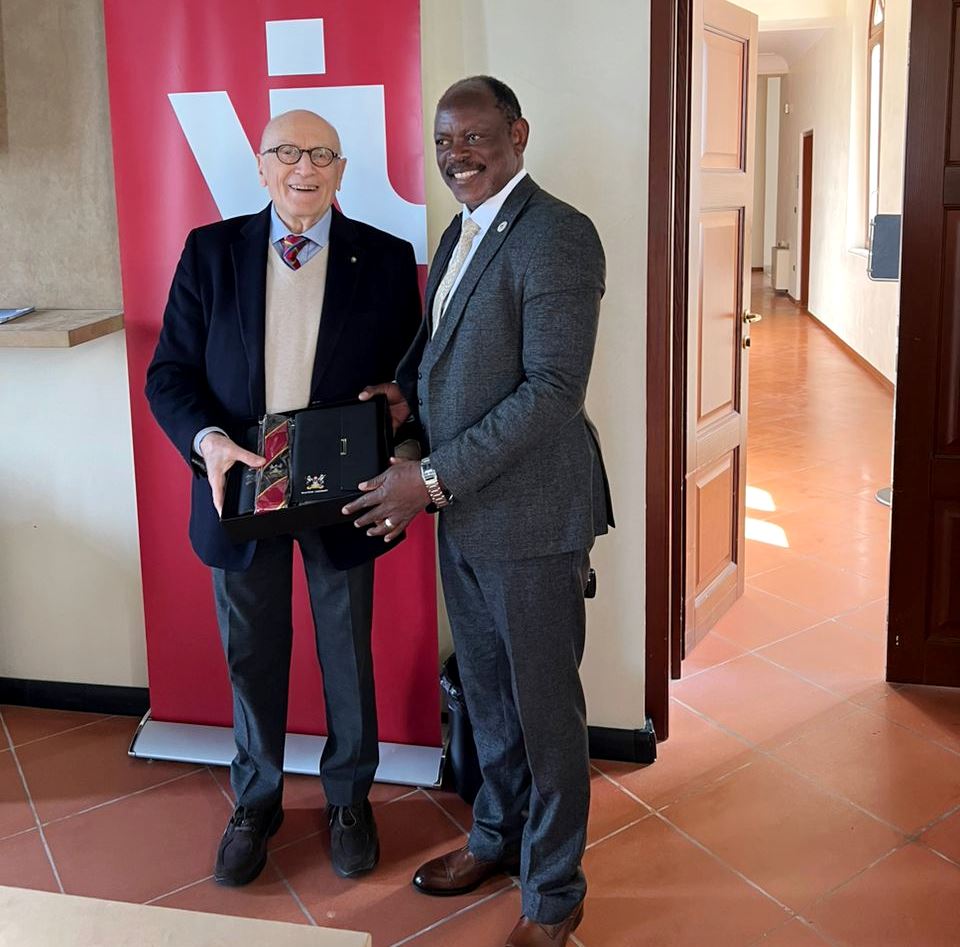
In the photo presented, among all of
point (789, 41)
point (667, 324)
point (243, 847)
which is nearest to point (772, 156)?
point (789, 41)

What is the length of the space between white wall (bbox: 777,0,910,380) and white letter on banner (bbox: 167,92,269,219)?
18.0 feet

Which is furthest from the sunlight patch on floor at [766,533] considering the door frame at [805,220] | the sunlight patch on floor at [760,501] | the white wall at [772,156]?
the white wall at [772,156]

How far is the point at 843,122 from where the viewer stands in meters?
11.7

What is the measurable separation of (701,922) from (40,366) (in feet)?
7.74

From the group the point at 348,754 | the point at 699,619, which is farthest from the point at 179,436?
the point at 699,619

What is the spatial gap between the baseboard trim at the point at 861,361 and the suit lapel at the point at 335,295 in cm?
675

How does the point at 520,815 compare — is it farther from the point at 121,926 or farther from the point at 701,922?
the point at 121,926

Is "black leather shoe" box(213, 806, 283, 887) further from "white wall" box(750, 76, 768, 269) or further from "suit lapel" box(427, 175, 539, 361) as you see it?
"white wall" box(750, 76, 768, 269)

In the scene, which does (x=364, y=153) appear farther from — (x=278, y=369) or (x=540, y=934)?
(x=540, y=934)

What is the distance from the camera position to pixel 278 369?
256 cm

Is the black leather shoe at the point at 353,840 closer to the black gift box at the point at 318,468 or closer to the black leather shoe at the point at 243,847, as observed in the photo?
the black leather shoe at the point at 243,847

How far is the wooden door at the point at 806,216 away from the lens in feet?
48.3

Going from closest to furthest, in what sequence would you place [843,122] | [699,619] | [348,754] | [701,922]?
[701,922]
[348,754]
[699,619]
[843,122]

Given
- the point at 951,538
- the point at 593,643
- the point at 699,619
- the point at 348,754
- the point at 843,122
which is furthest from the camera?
the point at 843,122
